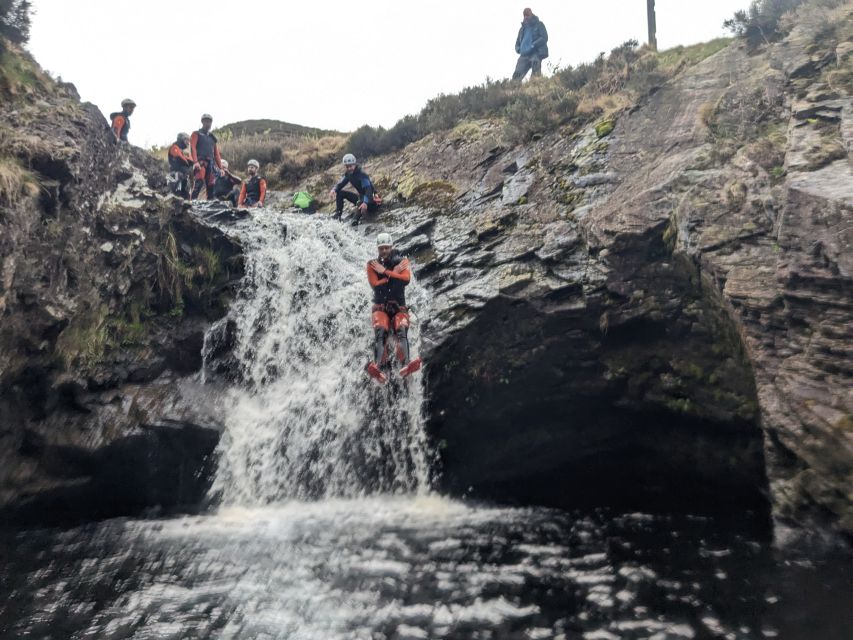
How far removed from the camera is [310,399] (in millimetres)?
10234

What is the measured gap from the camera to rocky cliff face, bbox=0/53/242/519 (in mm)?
8914

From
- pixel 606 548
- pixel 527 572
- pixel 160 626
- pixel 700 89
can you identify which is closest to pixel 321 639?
pixel 160 626

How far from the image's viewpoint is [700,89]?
40.5ft

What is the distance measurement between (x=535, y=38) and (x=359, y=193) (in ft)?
33.3

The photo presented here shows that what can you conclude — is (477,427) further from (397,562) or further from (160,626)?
(160,626)

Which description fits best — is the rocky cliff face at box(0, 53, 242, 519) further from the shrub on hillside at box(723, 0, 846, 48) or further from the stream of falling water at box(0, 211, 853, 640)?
the shrub on hillside at box(723, 0, 846, 48)

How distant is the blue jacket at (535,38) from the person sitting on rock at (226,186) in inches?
442

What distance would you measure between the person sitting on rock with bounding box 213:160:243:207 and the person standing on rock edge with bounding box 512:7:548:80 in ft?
34.6

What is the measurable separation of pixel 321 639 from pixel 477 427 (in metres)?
5.21

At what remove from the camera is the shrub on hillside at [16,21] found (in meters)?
12.7

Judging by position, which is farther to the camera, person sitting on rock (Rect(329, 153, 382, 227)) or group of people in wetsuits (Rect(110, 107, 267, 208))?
group of people in wetsuits (Rect(110, 107, 267, 208))

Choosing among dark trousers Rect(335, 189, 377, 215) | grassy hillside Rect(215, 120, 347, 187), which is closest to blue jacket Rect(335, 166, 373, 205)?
dark trousers Rect(335, 189, 377, 215)

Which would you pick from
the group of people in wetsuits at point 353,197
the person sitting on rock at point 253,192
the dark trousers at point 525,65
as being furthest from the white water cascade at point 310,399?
the dark trousers at point 525,65

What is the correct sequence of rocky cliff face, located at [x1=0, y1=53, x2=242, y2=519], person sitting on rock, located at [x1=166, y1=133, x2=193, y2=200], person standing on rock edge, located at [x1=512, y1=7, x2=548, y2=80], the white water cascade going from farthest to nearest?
person standing on rock edge, located at [x1=512, y1=7, x2=548, y2=80] < person sitting on rock, located at [x1=166, y1=133, x2=193, y2=200] < the white water cascade < rocky cliff face, located at [x1=0, y1=53, x2=242, y2=519]
